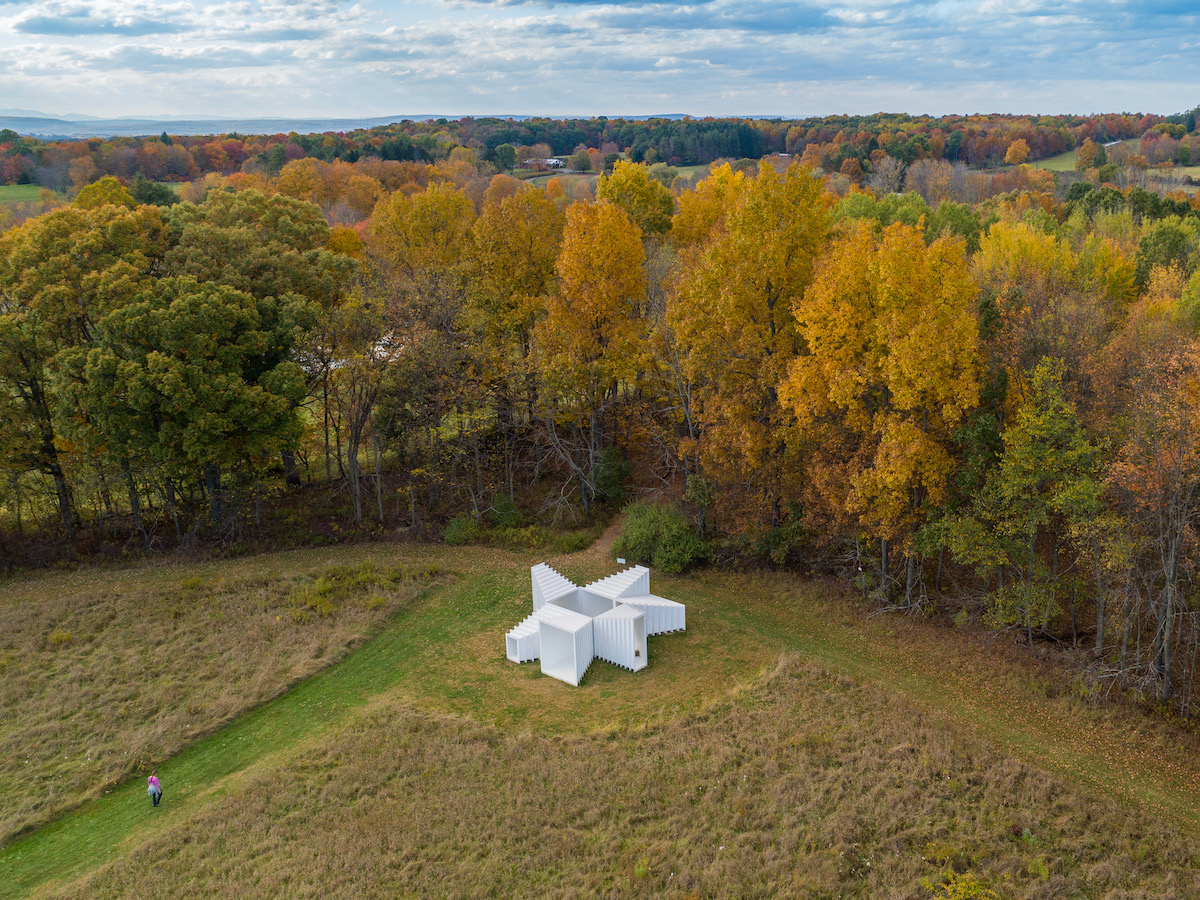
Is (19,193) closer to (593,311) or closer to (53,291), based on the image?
(53,291)

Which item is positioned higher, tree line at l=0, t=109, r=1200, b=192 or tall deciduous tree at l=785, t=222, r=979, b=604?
tree line at l=0, t=109, r=1200, b=192

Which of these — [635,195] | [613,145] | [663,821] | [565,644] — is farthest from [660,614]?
[613,145]

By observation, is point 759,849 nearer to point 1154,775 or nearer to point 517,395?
point 1154,775

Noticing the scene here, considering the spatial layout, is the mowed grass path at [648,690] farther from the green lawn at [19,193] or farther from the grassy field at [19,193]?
the grassy field at [19,193]

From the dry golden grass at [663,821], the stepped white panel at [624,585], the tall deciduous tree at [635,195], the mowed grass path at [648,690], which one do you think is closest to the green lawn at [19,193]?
the mowed grass path at [648,690]

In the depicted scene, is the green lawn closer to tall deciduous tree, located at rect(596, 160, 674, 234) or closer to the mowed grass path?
the mowed grass path

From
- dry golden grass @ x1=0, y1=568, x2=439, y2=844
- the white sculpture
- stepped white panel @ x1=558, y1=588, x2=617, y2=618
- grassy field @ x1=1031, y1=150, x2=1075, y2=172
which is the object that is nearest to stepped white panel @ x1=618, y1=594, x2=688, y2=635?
the white sculpture
